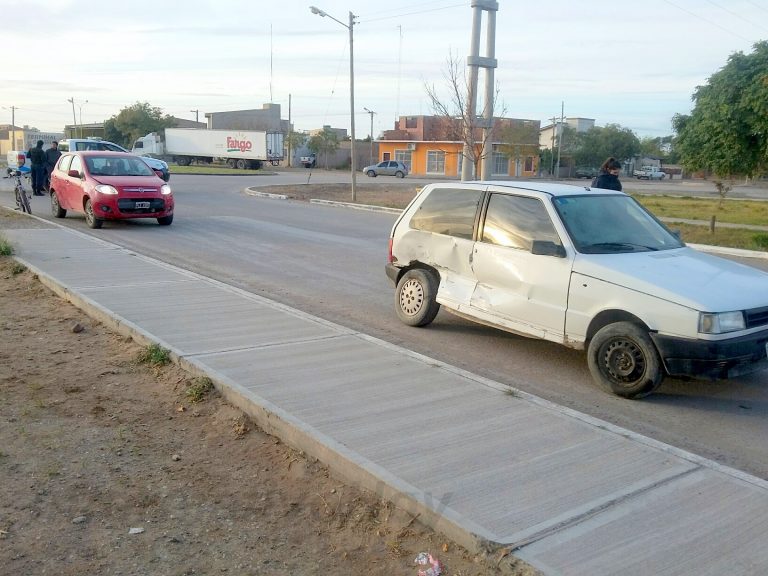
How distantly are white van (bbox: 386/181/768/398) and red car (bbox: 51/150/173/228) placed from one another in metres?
9.77

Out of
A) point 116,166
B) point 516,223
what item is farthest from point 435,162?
point 516,223

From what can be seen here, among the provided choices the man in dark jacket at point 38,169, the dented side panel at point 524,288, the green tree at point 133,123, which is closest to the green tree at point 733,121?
the dented side panel at point 524,288

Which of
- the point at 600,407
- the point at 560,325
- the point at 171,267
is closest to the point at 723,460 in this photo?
the point at 600,407

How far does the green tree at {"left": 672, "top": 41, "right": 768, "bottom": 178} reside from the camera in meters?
21.6

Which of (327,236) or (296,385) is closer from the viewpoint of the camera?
(296,385)

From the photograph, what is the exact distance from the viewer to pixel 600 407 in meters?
5.92

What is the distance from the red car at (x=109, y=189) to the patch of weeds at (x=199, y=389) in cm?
1144

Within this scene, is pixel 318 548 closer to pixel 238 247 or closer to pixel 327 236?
pixel 238 247

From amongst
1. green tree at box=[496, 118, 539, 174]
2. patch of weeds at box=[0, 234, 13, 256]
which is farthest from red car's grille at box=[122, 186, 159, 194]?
green tree at box=[496, 118, 539, 174]

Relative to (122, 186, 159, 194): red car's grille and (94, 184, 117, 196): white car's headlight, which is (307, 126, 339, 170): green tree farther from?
(94, 184, 117, 196): white car's headlight

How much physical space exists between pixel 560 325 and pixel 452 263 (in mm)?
1524

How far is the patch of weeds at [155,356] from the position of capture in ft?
21.6

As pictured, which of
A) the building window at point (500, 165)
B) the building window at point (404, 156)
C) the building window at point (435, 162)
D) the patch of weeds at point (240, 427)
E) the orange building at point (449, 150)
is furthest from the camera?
the building window at point (404, 156)

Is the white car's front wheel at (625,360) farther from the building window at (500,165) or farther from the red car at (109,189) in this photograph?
the building window at (500,165)
